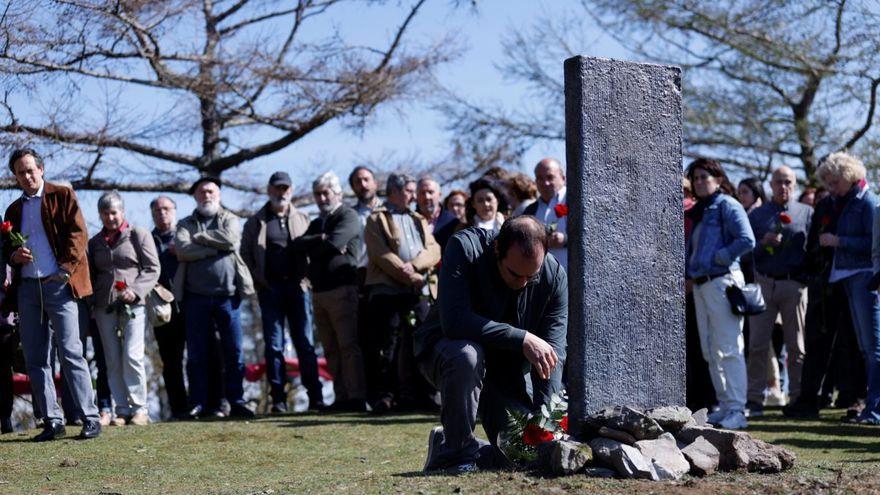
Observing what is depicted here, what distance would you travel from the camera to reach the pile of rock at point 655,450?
593cm

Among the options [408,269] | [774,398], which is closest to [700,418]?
[408,269]

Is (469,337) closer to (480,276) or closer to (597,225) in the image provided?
(480,276)

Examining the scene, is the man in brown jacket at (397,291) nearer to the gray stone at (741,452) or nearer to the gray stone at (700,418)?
the gray stone at (700,418)

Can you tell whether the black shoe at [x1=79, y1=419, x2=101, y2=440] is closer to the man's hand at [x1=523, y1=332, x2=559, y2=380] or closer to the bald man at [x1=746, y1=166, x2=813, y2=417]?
the man's hand at [x1=523, y1=332, x2=559, y2=380]

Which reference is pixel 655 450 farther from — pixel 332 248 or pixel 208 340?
pixel 208 340

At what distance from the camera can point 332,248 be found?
37.8 ft

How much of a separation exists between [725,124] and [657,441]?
14382mm

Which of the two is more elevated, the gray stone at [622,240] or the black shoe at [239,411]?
the gray stone at [622,240]

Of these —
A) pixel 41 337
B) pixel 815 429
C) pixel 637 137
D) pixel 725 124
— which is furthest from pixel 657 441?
pixel 725 124

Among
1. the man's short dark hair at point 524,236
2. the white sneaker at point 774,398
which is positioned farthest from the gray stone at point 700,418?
the white sneaker at point 774,398

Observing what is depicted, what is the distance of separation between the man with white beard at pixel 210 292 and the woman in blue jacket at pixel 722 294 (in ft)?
13.9

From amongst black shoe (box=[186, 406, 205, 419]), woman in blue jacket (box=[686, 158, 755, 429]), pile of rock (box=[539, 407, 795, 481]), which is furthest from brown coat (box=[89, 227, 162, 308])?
pile of rock (box=[539, 407, 795, 481])

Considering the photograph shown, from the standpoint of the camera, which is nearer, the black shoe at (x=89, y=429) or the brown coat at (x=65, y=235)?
the brown coat at (x=65, y=235)

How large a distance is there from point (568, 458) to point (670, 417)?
683 millimetres
